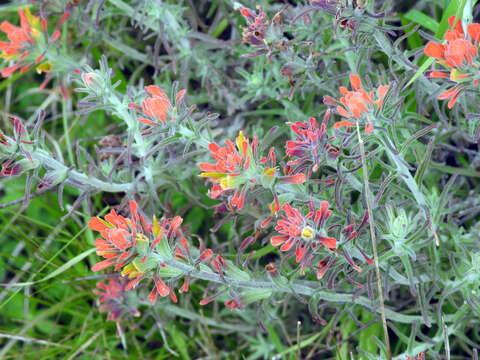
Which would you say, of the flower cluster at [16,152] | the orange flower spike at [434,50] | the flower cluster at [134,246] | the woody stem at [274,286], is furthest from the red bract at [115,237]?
the orange flower spike at [434,50]

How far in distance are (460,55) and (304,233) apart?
0.61m

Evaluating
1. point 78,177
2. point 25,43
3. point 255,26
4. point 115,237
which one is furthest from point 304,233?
point 25,43

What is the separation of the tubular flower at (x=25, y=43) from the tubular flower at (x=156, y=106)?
49 cm

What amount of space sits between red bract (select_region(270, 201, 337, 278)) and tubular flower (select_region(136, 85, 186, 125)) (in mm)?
481

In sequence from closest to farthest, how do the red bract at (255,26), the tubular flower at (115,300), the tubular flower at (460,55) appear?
the tubular flower at (460,55)
the red bract at (255,26)
the tubular flower at (115,300)

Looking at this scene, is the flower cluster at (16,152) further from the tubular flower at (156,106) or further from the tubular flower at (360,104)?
the tubular flower at (360,104)

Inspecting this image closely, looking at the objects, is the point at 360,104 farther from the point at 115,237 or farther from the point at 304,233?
the point at 115,237

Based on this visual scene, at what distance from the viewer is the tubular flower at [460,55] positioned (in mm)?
1331

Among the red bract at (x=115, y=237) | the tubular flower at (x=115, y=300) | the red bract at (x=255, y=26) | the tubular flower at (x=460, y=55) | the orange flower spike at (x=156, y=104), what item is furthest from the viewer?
the tubular flower at (x=115, y=300)

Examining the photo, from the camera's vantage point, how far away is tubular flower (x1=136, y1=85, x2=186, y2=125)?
5.28 ft

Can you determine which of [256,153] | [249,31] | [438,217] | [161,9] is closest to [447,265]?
[438,217]

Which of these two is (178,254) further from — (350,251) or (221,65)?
(221,65)

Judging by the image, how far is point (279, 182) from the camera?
5.09 ft

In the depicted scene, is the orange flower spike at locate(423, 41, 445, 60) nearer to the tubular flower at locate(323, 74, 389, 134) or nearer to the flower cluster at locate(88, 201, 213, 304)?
the tubular flower at locate(323, 74, 389, 134)
